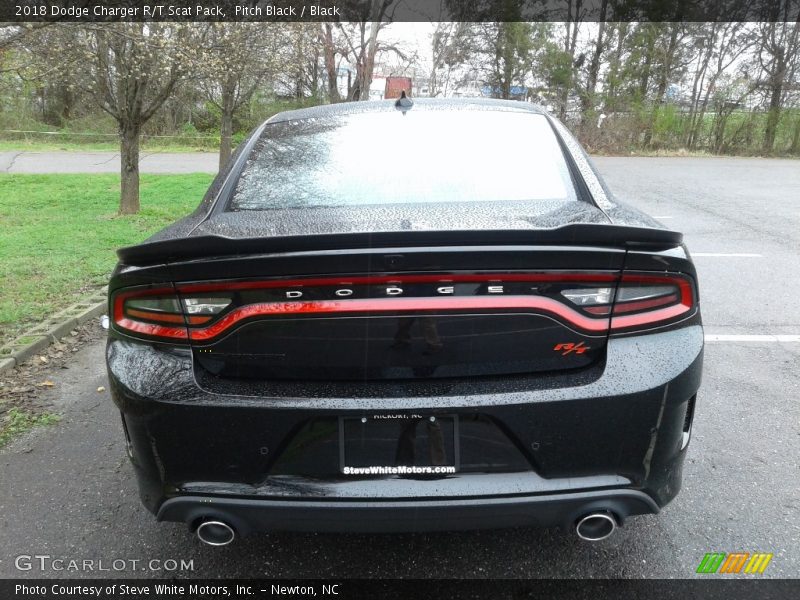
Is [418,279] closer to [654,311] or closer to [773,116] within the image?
[654,311]

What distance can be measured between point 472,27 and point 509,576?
3287 cm

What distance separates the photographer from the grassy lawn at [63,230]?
5074mm

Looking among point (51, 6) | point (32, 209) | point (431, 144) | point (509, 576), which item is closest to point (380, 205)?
point (431, 144)

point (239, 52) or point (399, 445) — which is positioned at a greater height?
point (239, 52)

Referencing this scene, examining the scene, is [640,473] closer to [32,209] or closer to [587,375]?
[587,375]

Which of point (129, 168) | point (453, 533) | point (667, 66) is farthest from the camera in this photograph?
point (667, 66)

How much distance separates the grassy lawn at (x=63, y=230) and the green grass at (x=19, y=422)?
3.83ft

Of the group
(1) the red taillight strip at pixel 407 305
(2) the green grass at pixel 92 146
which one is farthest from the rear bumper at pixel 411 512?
(2) the green grass at pixel 92 146

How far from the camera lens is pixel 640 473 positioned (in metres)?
1.73

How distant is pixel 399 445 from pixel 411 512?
0.20 metres

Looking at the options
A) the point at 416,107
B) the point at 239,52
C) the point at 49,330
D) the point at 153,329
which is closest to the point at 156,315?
the point at 153,329

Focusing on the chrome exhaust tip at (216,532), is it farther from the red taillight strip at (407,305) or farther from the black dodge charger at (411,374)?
the red taillight strip at (407,305)

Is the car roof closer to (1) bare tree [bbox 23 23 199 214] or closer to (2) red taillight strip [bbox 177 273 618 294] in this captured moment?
(2) red taillight strip [bbox 177 273 618 294]

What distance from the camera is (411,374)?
168 centimetres
